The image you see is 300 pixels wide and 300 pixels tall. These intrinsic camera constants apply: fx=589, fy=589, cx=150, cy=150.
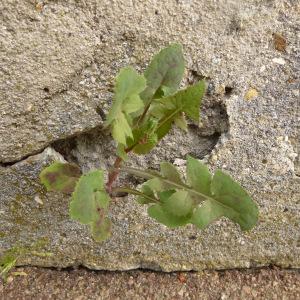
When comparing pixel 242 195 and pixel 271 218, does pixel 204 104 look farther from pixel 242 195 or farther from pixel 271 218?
pixel 271 218

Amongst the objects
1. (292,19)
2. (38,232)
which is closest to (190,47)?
(292,19)

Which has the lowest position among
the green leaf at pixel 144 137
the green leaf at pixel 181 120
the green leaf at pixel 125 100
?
the green leaf at pixel 144 137

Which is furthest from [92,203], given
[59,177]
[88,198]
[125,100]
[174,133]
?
[174,133]

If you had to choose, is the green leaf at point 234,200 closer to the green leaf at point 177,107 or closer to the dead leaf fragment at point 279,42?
the green leaf at point 177,107

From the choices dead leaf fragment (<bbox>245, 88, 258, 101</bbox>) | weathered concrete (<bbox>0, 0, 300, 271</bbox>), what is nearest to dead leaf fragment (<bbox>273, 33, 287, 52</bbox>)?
weathered concrete (<bbox>0, 0, 300, 271</bbox>)

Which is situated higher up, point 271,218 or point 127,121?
point 127,121

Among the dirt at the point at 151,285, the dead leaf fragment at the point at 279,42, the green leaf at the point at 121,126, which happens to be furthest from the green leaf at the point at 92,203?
the dead leaf fragment at the point at 279,42

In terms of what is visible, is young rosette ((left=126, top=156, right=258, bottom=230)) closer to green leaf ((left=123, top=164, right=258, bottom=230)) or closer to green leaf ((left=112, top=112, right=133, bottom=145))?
green leaf ((left=123, top=164, right=258, bottom=230))

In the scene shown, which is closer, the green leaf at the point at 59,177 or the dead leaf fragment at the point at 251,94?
the green leaf at the point at 59,177
